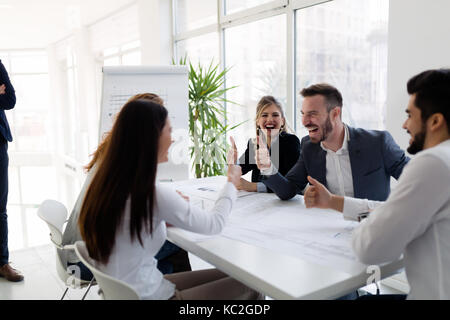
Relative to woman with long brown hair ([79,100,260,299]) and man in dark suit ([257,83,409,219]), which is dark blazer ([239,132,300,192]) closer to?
man in dark suit ([257,83,409,219])

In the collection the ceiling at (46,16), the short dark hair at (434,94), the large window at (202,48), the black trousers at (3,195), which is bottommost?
the black trousers at (3,195)

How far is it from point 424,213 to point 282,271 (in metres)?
0.44

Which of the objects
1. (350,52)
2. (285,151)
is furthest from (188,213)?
(350,52)

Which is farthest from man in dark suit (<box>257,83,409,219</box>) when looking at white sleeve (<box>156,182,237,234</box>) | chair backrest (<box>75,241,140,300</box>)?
chair backrest (<box>75,241,140,300</box>)

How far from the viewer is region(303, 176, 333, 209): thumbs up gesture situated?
165 cm

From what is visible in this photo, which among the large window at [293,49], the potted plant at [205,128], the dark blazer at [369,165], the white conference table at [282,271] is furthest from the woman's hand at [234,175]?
the potted plant at [205,128]

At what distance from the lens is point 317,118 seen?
2166 mm

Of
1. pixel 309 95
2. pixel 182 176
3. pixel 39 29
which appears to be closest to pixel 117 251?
pixel 309 95

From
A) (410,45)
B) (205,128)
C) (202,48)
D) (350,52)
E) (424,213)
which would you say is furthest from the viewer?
(202,48)

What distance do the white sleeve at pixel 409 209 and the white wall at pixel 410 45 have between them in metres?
1.81

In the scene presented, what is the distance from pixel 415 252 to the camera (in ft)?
3.78

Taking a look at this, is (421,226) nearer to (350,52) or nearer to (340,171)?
(340,171)

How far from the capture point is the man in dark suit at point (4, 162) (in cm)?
312

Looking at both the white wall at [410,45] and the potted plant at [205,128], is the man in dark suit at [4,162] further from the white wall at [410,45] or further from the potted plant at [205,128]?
the white wall at [410,45]
